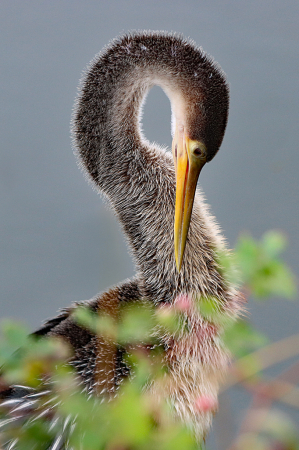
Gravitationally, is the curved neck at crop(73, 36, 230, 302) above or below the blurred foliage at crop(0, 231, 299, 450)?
above

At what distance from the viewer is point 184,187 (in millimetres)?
1365

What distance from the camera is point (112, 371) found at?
1.25 m

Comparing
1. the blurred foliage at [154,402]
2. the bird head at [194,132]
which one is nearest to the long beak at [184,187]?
the bird head at [194,132]

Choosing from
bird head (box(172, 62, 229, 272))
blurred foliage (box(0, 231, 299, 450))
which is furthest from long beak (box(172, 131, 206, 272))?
blurred foliage (box(0, 231, 299, 450))

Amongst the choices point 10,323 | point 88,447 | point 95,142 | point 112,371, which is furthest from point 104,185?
point 88,447

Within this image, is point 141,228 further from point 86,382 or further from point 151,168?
point 86,382

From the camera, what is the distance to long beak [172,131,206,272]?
1359mm

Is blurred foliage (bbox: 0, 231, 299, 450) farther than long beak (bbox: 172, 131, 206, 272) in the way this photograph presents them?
No

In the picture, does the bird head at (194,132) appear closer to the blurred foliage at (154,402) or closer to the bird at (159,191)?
the bird at (159,191)

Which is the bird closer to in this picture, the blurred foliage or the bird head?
the bird head

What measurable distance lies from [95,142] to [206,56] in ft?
1.43

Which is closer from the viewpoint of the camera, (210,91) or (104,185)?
(210,91)

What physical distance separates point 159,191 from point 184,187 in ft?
0.54

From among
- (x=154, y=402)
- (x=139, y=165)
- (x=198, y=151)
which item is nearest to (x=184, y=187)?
(x=198, y=151)
